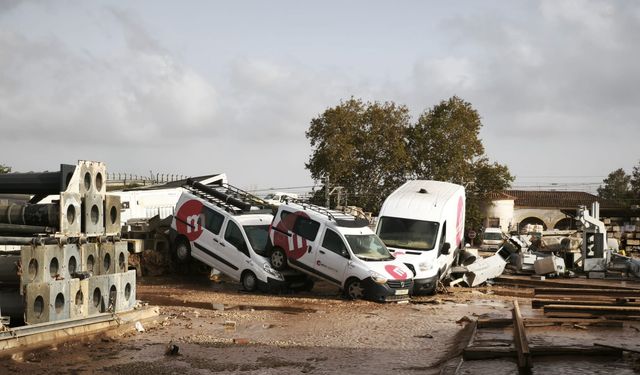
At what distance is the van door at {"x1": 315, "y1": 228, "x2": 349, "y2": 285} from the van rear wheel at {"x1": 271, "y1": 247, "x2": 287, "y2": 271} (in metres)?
1.09

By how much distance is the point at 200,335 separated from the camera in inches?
571

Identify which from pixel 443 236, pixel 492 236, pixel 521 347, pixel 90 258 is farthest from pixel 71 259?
pixel 492 236

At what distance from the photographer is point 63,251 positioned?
13.4m

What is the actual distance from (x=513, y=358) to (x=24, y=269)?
7.53m

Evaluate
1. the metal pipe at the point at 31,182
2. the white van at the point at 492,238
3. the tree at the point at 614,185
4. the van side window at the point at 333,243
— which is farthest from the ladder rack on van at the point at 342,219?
the tree at the point at 614,185

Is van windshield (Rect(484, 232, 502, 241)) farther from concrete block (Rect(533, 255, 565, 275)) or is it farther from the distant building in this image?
the distant building

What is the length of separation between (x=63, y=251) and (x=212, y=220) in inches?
358

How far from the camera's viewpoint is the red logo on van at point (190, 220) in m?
22.8

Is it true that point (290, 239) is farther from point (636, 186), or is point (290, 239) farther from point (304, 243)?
point (636, 186)

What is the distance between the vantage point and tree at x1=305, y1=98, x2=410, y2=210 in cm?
5388

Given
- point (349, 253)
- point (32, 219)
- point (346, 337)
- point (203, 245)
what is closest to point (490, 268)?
point (349, 253)

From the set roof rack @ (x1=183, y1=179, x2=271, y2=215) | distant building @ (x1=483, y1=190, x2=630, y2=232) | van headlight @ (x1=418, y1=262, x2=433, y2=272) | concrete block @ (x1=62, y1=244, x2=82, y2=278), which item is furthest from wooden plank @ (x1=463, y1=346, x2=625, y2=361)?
distant building @ (x1=483, y1=190, x2=630, y2=232)

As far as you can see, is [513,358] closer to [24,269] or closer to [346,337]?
[346,337]

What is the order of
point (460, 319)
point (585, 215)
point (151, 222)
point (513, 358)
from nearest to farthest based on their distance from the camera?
point (513, 358) → point (460, 319) → point (151, 222) → point (585, 215)
